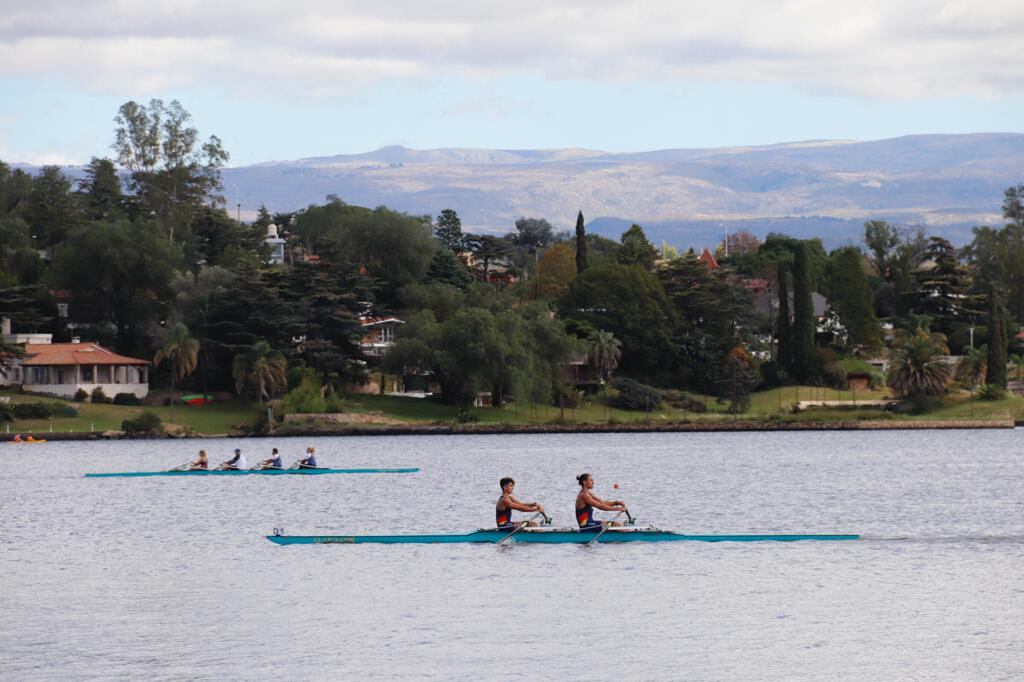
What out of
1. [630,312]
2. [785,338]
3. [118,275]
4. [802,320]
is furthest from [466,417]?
[118,275]

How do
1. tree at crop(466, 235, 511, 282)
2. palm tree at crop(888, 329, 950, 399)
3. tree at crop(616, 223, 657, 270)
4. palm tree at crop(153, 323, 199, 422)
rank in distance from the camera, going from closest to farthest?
palm tree at crop(888, 329, 950, 399) → palm tree at crop(153, 323, 199, 422) → tree at crop(616, 223, 657, 270) → tree at crop(466, 235, 511, 282)

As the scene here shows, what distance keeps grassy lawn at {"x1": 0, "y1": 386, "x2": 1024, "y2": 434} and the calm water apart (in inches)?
1388

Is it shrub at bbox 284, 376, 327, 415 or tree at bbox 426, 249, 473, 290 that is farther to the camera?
tree at bbox 426, 249, 473, 290

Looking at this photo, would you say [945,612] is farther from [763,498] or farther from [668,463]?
[668,463]

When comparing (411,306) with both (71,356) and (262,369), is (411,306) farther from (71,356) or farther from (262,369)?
(71,356)

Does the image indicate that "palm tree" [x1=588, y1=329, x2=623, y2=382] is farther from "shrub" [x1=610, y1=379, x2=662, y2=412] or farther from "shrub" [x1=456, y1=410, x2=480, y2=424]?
"shrub" [x1=456, y1=410, x2=480, y2=424]

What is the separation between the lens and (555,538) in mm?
41938

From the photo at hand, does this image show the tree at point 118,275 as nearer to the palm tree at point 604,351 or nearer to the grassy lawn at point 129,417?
the grassy lawn at point 129,417

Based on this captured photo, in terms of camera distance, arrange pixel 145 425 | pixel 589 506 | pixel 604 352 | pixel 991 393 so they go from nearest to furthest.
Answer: pixel 589 506, pixel 145 425, pixel 991 393, pixel 604 352

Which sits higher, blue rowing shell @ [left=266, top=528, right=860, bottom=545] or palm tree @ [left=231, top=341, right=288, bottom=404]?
palm tree @ [left=231, top=341, right=288, bottom=404]

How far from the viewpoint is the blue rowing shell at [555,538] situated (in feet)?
138

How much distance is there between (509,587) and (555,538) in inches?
148

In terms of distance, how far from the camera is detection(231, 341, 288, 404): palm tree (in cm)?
11194

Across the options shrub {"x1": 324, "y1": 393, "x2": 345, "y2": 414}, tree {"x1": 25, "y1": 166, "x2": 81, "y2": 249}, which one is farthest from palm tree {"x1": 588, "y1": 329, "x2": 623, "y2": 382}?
tree {"x1": 25, "y1": 166, "x2": 81, "y2": 249}
